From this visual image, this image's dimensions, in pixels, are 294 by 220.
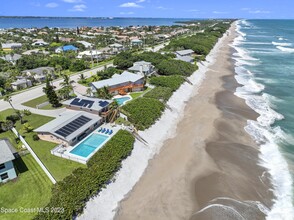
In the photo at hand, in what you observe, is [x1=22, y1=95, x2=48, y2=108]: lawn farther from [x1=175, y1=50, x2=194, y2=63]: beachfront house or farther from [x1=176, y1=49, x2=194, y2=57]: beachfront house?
[x1=176, y1=49, x2=194, y2=57]: beachfront house

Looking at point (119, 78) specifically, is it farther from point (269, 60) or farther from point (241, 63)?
point (269, 60)

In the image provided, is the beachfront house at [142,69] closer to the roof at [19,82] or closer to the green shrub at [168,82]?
the green shrub at [168,82]

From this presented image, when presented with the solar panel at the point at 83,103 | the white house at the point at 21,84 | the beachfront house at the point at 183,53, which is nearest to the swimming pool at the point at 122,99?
the solar panel at the point at 83,103

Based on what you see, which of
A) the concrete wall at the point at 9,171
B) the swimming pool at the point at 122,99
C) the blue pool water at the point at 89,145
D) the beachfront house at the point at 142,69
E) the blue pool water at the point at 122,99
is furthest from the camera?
the beachfront house at the point at 142,69

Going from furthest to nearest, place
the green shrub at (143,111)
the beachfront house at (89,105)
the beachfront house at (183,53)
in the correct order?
the beachfront house at (183,53) → the green shrub at (143,111) → the beachfront house at (89,105)

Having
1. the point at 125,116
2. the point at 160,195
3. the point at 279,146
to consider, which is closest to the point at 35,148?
the point at 125,116

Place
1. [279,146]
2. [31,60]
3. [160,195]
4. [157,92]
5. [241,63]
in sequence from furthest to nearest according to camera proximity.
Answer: [241,63] → [31,60] → [157,92] → [279,146] → [160,195]

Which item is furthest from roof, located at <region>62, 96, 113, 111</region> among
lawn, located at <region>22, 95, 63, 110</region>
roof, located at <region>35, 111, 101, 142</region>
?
lawn, located at <region>22, 95, 63, 110</region>
